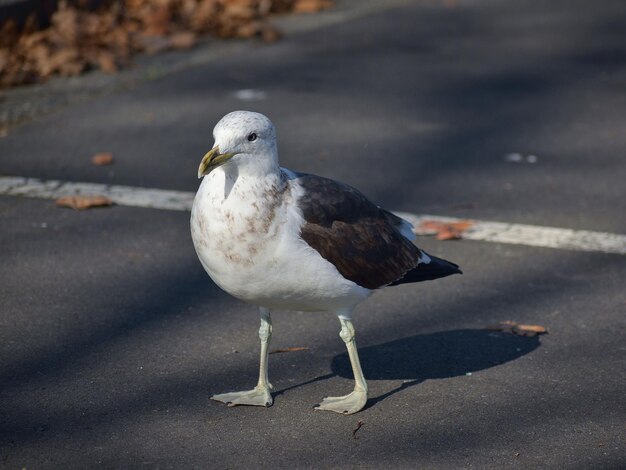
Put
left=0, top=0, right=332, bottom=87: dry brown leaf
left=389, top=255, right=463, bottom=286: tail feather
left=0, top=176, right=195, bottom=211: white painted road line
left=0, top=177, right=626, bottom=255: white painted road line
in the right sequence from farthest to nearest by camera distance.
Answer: left=0, top=0, right=332, bottom=87: dry brown leaf
left=0, top=176, right=195, bottom=211: white painted road line
left=0, top=177, right=626, bottom=255: white painted road line
left=389, top=255, right=463, bottom=286: tail feather

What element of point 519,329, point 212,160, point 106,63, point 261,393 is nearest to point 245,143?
point 212,160

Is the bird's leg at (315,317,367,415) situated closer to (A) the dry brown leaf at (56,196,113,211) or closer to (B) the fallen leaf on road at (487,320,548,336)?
(B) the fallen leaf on road at (487,320,548,336)

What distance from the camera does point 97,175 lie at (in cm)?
765

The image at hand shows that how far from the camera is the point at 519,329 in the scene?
→ 545 cm

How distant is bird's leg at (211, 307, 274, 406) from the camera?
468cm

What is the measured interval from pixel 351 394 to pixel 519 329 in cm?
117

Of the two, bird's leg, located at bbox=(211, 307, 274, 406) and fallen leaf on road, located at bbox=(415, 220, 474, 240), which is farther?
fallen leaf on road, located at bbox=(415, 220, 474, 240)

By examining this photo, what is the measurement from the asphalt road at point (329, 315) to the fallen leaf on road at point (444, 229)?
99 mm

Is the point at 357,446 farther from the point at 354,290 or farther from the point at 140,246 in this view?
the point at 140,246

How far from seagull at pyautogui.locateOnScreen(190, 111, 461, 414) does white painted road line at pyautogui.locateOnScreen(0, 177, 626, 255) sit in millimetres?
2006

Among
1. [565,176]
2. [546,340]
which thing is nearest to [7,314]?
[546,340]

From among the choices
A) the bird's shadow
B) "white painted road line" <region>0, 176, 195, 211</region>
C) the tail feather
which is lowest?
"white painted road line" <region>0, 176, 195, 211</region>

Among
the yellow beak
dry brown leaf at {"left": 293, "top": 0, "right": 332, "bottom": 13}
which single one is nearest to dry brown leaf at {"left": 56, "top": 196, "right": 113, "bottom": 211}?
the yellow beak

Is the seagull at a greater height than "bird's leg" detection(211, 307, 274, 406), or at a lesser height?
greater
